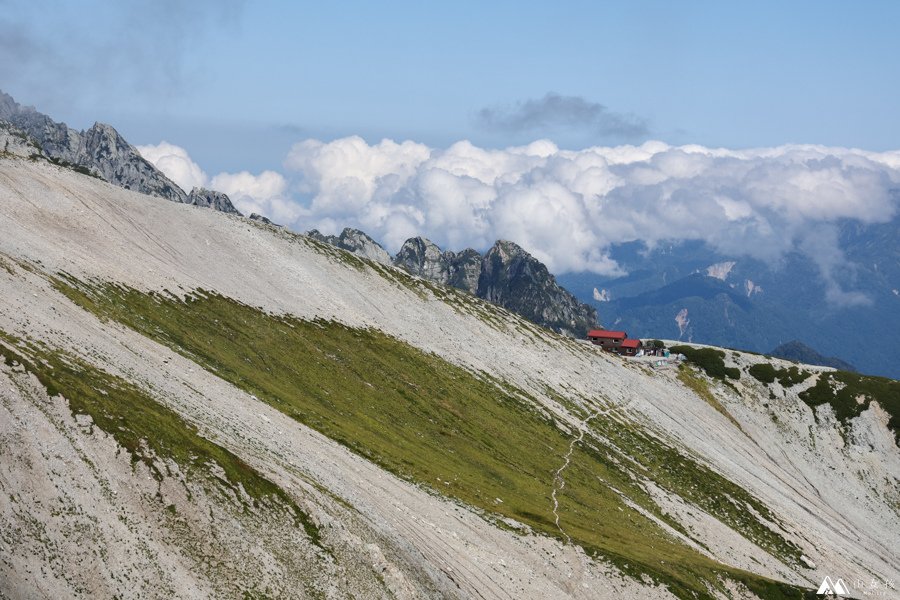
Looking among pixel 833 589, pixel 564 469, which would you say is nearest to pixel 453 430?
pixel 564 469

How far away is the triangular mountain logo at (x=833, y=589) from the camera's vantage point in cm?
10088

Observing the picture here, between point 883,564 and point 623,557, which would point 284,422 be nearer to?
point 623,557

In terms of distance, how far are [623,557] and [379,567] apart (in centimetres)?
3406

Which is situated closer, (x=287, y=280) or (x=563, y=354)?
(x=287, y=280)

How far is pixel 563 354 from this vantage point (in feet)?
621

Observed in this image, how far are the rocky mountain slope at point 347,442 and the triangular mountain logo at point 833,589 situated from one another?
2673 millimetres

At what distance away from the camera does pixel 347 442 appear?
323 feet

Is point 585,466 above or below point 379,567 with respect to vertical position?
above

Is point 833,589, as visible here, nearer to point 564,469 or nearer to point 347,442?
point 564,469

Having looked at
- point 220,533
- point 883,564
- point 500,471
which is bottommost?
point 220,533

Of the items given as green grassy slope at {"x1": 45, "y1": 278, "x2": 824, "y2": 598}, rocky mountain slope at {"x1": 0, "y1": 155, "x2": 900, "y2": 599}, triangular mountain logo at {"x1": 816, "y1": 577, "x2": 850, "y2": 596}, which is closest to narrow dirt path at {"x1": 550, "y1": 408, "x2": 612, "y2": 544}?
rocky mountain slope at {"x1": 0, "y1": 155, "x2": 900, "y2": 599}

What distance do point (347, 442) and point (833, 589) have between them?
67226 millimetres

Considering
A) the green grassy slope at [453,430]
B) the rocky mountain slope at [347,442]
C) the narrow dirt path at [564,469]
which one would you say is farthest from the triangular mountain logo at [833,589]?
the narrow dirt path at [564,469]

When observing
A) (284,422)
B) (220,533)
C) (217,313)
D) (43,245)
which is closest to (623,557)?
(284,422)
